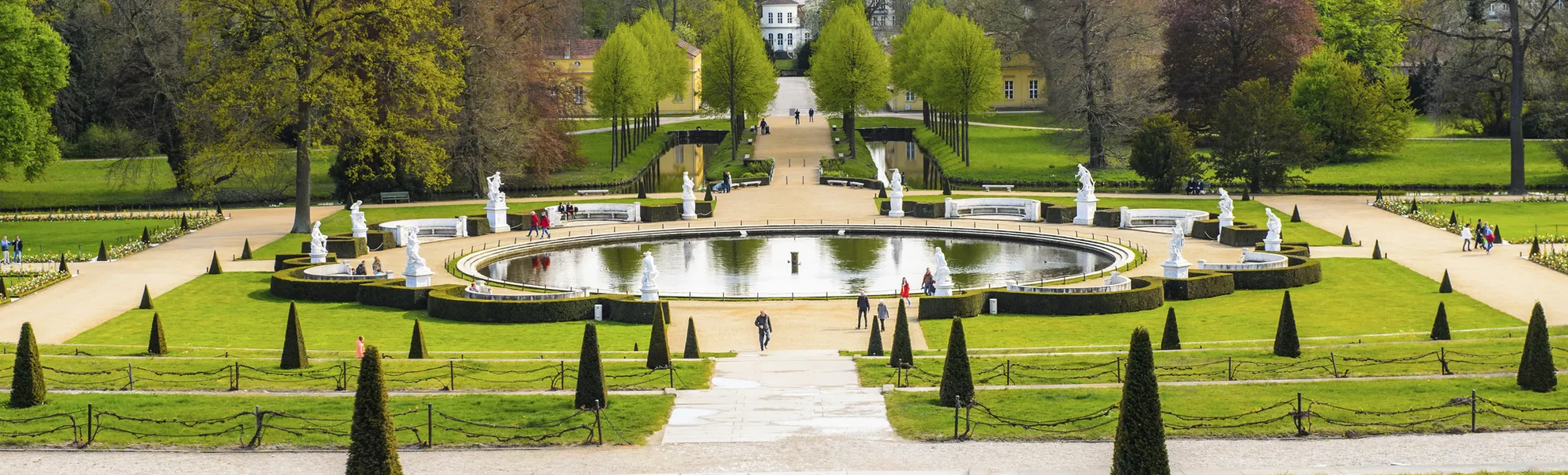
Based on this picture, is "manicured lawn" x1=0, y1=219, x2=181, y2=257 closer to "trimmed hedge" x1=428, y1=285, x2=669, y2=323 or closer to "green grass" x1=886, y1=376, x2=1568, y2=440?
"trimmed hedge" x1=428, y1=285, x2=669, y2=323

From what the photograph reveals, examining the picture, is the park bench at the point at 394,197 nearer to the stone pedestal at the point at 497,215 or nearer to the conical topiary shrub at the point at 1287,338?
the stone pedestal at the point at 497,215

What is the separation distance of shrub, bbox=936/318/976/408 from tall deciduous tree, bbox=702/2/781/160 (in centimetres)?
7331

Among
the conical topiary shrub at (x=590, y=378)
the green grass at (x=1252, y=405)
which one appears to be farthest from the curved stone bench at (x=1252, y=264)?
the conical topiary shrub at (x=590, y=378)

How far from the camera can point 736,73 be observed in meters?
105

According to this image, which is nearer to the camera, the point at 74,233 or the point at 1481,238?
the point at 1481,238

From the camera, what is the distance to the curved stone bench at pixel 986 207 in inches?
2682

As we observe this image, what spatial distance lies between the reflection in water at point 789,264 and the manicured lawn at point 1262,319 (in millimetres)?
6238

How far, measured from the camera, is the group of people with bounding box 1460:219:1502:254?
5509cm

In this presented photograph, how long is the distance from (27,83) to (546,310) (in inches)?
1556

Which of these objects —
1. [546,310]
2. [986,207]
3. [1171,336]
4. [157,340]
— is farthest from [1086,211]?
[157,340]

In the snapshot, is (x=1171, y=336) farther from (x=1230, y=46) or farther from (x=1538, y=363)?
(x=1230, y=46)

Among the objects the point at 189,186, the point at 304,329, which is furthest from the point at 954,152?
the point at 304,329

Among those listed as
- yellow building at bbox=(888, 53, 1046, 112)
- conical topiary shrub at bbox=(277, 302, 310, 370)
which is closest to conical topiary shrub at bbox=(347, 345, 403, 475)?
conical topiary shrub at bbox=(277, 302, 310, 370)

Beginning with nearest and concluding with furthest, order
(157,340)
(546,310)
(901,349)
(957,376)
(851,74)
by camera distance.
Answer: (957,376) < (901,349) < (157,340) < (546,310) < (851,74)
